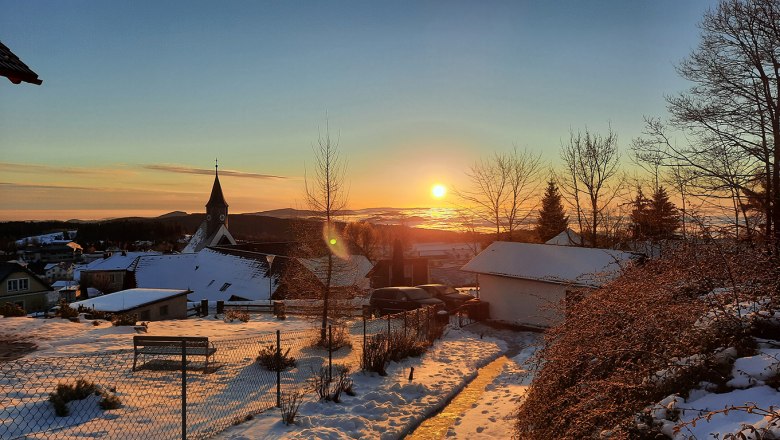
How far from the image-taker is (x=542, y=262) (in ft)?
75.4

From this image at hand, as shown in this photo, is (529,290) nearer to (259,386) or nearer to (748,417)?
(259,386)

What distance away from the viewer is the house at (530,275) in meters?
21.4

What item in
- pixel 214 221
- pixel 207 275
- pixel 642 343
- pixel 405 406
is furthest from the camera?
pixel 214 221

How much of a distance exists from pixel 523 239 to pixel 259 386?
112ft

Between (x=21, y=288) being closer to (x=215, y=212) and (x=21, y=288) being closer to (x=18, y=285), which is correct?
(x=18, y=285)

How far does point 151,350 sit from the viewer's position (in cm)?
1199

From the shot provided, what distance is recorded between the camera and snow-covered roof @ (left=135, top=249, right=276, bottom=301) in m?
46.0

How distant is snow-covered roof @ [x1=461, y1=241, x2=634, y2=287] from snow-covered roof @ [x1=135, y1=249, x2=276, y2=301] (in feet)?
85.3

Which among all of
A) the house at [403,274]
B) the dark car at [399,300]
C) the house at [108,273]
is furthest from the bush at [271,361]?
the house at [108,273]

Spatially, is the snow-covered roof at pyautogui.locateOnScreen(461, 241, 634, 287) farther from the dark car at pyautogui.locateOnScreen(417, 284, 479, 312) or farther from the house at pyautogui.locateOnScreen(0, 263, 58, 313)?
the house at pyautogui.locateOnScreen(0, 263, 58, 313)

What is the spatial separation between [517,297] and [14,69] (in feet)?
64.5

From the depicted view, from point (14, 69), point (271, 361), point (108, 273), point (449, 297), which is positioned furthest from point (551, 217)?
point (108, 273)

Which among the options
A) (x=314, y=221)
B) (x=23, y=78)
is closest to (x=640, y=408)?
(x=23, y=78)

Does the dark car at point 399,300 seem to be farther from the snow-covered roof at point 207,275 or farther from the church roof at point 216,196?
the church roof at point 216,196
